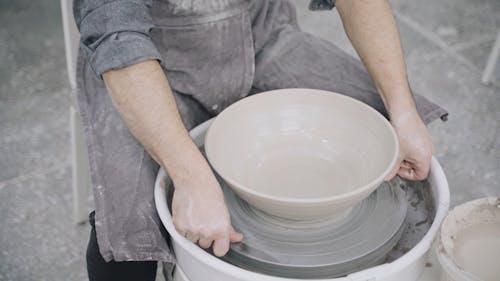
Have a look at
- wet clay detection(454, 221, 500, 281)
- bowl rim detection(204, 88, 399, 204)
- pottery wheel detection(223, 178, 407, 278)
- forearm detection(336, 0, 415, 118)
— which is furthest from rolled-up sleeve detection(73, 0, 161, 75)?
wet clay detection(454, 221, 500, 281)

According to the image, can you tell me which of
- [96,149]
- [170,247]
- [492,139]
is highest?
[96,149]

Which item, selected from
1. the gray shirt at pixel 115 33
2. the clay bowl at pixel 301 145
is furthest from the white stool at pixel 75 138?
the clay bowl at pixel 301 145

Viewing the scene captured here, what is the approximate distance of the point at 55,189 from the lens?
188 centimetres

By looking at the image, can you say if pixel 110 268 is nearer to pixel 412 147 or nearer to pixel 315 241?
pixel 315 241

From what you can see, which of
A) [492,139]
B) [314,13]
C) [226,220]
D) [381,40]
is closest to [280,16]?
[381,40]

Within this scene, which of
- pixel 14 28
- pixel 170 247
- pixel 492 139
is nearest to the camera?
pixel 170 247

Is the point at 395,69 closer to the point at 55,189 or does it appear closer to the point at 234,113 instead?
the point at 234,113

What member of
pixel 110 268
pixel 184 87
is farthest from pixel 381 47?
pixel 110 268

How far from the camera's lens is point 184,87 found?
47.8 inches

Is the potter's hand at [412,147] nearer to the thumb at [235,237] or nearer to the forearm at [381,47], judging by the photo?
the forearm at [381,47]

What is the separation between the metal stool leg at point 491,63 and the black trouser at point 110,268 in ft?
4.94

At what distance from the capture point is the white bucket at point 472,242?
912 mm

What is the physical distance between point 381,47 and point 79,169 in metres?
0.83

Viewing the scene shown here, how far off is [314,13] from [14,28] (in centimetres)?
121
